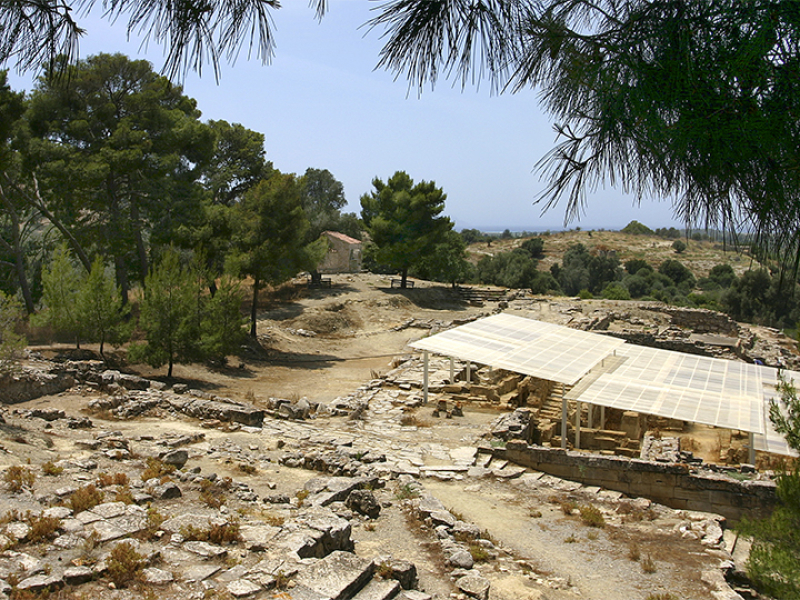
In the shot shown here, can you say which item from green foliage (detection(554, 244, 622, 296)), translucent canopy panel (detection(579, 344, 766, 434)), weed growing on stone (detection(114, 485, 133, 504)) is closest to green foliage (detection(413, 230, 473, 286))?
green foliage (detection(554, 244, 622, 296))

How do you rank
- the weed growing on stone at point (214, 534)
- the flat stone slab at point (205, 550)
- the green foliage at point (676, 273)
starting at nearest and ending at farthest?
the flat stone slab at point (205, 550) → the weed growing on stone at point (214, 534) → the green foliage at point (676, 273)

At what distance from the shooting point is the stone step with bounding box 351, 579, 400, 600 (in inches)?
208

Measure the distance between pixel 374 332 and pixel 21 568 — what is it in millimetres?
23342

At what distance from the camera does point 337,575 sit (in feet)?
Result: 17.7

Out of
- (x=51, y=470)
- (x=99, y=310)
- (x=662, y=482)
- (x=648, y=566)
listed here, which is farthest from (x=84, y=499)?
(x=99, y=310)

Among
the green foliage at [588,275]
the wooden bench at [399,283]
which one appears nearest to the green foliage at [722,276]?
the green foliage at [588,275]

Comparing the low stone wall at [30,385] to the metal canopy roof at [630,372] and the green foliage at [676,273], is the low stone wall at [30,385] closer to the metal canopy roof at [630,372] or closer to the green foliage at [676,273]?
the metal canopy roof at [630,372]

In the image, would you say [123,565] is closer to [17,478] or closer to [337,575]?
[337,575]

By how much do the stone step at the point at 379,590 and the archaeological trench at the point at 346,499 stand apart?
19mm

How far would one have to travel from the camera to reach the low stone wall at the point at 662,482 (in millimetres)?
9766

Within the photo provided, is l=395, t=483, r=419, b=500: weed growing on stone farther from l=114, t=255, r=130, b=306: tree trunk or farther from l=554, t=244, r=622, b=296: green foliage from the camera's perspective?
l=554, t=244, r=622, b=296: green foliage

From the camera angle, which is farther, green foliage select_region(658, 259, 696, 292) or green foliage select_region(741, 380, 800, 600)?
green foliage select_region(658, 259, 696, 292)

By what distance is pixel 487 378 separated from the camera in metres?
18.5

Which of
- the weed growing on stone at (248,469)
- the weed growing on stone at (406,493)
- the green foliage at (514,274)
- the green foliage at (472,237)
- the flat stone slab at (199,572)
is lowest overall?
the weed growing on stone at (406,493)
